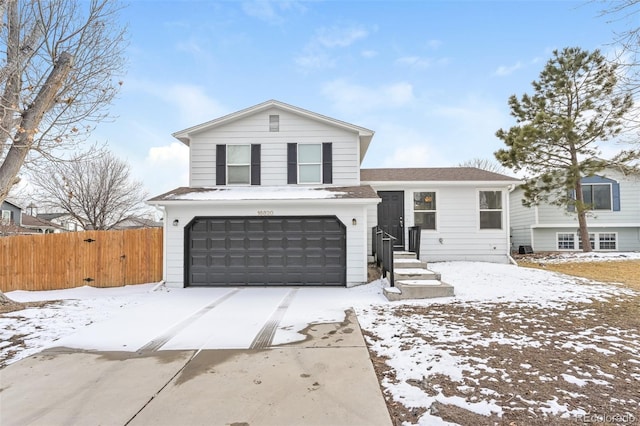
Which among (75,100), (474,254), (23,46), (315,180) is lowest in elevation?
(474,254)

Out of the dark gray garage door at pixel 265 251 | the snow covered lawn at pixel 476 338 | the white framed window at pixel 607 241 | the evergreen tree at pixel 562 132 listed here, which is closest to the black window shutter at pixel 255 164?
the dark gray garage door at pixel 265 251

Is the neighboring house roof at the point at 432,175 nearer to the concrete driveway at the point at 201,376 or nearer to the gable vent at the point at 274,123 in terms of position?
the gable vent at the point at 274,123

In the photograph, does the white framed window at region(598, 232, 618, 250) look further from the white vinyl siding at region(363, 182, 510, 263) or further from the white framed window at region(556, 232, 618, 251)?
the white vinyl siding at region(363, 182, 510, 263)

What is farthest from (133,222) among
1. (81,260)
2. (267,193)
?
(267,193)

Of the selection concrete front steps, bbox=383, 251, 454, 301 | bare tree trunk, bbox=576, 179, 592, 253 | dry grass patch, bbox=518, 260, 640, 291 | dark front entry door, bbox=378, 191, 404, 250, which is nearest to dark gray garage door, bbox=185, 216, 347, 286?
concrete front steps, bbox=383, 251, 454, 301

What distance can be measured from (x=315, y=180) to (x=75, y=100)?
626cm

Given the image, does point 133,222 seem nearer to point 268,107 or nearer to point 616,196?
point 268,107

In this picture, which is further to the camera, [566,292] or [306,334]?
[566,292]

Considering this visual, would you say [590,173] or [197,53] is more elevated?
[197,53]

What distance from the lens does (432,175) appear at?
11.9 meters

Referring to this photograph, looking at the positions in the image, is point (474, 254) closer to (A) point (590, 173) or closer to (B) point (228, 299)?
(A) point (590, 173)

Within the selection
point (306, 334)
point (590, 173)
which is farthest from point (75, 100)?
point (590, 173)

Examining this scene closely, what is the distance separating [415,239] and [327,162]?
3.80m

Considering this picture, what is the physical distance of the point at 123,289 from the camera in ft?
30.5
